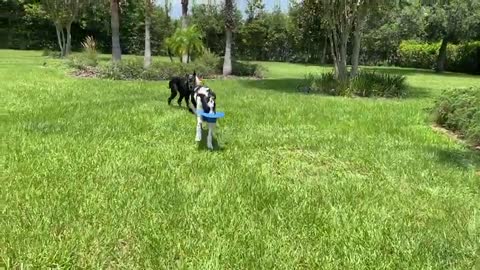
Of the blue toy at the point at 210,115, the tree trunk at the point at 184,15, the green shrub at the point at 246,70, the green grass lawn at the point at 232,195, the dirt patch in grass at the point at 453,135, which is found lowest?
the dirt patch in grass at the point at 453,135

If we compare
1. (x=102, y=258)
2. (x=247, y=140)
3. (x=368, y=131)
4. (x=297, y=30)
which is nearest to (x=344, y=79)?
(x=368, y=131)

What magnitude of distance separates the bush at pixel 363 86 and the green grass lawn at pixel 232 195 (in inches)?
245

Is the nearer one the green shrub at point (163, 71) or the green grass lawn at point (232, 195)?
the green grass lawn at point (232, 195)

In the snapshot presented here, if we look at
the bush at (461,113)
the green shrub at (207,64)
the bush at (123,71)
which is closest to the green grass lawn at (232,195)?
the bush at (461,113)

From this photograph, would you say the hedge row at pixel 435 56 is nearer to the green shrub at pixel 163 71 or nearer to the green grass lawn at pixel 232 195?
the green shrub at pixel 163 71

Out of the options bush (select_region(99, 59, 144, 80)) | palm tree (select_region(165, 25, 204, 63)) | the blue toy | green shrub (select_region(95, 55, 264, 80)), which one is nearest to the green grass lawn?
the blue toy

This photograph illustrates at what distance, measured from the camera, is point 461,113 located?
959 cm

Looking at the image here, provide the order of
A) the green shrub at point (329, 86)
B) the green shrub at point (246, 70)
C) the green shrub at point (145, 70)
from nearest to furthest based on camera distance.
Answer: the green shrub at point (329, 86)
the green shrub at point (145, 70)
the green shrub at point (246, 70)

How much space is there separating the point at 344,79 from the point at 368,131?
7.65 metres

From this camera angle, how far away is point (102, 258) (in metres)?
3.60

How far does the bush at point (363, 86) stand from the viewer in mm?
15953

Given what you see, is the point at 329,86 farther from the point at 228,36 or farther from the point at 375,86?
the point at 228,36

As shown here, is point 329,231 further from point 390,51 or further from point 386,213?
point 390,51

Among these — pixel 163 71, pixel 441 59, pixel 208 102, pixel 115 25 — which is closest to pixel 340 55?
pixel 163 71
